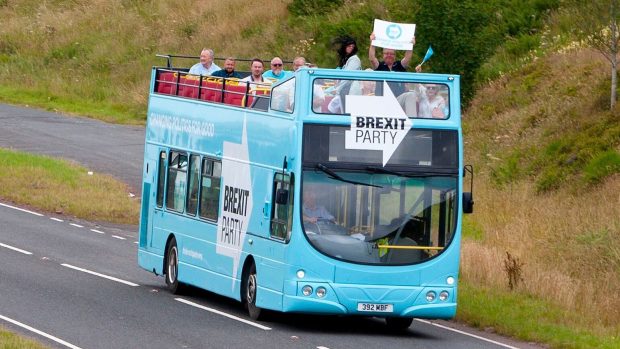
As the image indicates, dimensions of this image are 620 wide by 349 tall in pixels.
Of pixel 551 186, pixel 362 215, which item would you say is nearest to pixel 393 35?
→ pixel 362 215

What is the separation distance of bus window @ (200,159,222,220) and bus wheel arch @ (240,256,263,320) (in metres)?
1.37

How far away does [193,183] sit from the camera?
805 inches

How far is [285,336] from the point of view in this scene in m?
16.7

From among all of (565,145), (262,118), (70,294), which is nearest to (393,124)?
(262,118)

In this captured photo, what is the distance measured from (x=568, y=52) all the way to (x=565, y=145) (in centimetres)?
630

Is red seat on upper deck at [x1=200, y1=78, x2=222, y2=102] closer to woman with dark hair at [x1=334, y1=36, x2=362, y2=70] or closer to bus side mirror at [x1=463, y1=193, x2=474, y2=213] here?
woman with dark hair at [x1=334, y1=36, x2=362, y2=70]

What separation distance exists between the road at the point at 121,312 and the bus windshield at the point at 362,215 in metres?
1.04

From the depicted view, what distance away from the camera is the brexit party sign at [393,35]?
1853 cm

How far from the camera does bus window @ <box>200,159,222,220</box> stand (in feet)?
64.2

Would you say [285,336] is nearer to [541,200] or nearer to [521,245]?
[521,245]

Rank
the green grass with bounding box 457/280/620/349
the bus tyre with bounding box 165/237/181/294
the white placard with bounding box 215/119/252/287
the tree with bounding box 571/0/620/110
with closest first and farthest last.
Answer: the green grass with bounding box 457/280/620/349 → the white placard with bounding box 215/119/252/287 → the bus tyre with bounding box 165/237/181/294 → the tree with bounding box 571/0/620/110

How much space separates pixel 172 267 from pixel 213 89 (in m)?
2.79

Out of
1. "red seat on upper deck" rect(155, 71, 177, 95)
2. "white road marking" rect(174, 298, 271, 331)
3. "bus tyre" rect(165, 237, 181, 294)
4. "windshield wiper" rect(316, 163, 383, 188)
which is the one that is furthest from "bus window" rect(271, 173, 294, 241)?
"red seat on upper deck" rect(155, 71, 177, 95)

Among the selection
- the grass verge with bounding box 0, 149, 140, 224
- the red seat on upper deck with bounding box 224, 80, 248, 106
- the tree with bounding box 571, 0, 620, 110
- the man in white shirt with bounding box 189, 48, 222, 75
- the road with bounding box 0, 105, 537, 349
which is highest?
the tree with bounding box 571, 0, 620, 110
